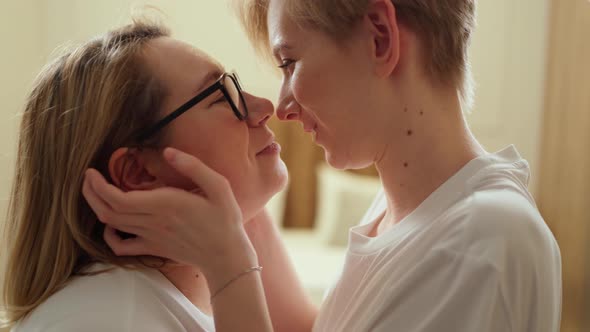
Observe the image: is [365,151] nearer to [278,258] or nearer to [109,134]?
[278,258]

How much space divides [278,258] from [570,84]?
2.91 m

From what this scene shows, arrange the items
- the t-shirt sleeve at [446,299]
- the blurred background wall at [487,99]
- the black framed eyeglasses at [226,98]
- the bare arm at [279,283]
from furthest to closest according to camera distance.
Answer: the blurred background wall at [487,99], the bare arm at [279,283], the black framed eyeglasses at [226,98], the t-shirt sleeve at [446,299]

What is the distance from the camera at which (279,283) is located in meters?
1.59

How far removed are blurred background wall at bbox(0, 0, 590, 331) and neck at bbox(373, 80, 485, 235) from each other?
83.0 inches

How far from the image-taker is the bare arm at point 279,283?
155cm

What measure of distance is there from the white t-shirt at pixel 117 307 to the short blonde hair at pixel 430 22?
0.58 metres

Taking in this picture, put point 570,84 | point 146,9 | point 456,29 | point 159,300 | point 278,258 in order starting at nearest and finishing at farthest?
1. point 159,300
2. point 456,29
3. point 146,9
4. point 278,258
5. point 570,84

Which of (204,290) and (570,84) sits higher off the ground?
(204,290)

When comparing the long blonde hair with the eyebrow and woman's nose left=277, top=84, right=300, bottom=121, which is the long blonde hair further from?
woman's nose left=277, top=84, right=300, bottom=121

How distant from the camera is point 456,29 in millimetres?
1324

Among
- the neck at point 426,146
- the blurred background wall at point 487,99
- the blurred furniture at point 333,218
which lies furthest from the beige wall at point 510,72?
the neck at point 426,146

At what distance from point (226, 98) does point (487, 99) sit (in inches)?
145

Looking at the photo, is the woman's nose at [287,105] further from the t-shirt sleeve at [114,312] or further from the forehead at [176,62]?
the t-shirt sleeve at [114,312]

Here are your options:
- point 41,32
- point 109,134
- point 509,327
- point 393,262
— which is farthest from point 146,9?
point 41,32
